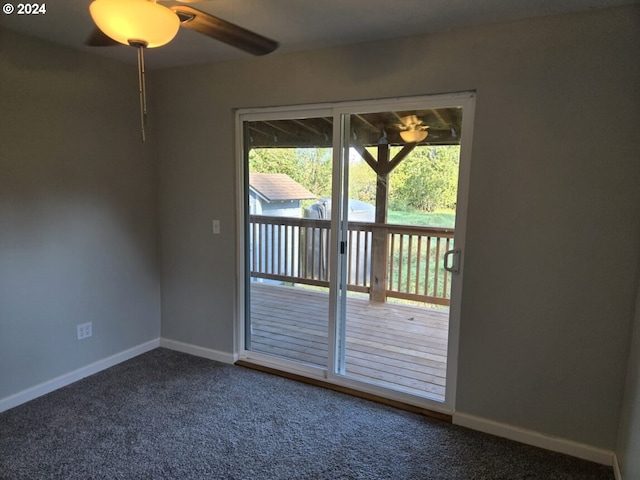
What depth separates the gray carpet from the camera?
6.57 feet

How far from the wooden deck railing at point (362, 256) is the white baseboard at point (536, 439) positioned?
2.32 ft

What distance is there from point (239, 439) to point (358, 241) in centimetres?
145

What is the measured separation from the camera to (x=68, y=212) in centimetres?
271

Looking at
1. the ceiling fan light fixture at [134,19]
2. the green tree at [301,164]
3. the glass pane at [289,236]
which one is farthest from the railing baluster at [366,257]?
the ceiling fan light fixture at [134,19]

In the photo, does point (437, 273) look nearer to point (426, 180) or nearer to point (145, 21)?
point (426, 180)

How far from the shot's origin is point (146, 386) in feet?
9.16

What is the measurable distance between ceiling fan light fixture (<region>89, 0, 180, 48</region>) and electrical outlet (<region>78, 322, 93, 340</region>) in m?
2.18

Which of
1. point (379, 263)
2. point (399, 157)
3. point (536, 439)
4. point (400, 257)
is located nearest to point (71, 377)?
point (379, 263)

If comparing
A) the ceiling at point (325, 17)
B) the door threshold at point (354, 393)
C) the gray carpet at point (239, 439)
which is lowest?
the gray carpet at point (239, 439)

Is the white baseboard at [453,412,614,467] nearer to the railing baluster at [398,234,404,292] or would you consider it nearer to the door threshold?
the door threshold

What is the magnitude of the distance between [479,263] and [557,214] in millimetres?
464

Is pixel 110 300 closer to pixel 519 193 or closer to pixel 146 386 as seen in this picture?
pixel 146 386

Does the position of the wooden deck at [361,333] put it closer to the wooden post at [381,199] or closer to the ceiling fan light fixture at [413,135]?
the wooden post at [381,199]

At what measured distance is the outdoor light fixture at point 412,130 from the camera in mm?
2492
